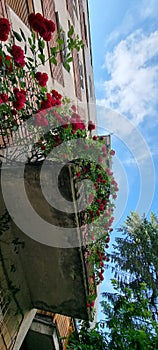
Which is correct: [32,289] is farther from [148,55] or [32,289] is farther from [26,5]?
[148,55]

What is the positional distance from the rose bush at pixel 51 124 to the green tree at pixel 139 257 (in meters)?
5.72

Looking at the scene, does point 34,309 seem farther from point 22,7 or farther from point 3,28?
point 22,7

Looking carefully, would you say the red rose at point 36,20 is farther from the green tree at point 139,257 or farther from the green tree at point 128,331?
the green tree at point 139,257

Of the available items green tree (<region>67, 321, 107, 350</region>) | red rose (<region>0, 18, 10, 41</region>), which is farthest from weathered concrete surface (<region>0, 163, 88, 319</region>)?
green tree (<region>67, 321, 107, 350</region>)

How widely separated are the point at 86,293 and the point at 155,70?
7.04 metres

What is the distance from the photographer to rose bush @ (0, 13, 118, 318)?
212cm

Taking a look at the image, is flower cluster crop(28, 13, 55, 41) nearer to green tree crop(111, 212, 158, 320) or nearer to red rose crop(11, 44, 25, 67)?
red rose crop(11, 44, 25, 67)

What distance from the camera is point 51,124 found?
302 cm

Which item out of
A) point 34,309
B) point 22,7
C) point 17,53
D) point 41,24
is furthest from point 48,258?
Result: point 22,7

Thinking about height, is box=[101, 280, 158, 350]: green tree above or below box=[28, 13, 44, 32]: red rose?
below

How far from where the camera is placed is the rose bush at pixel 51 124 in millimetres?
2123

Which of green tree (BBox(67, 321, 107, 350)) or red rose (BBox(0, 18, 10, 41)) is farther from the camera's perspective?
green tree (BBox(67, 321, 107, 350))

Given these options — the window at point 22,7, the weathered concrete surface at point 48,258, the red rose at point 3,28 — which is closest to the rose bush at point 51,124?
the red rose at point 3,28

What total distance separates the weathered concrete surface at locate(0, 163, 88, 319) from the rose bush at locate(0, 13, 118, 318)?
239 millimetres
